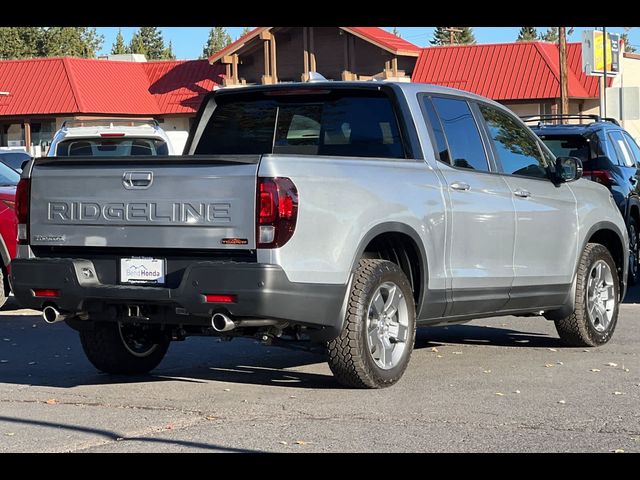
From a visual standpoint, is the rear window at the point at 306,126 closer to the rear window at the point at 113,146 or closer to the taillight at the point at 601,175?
the rear window at the point at 113,146

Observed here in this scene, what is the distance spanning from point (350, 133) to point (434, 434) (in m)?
2.96

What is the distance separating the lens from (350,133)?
941 centimetres

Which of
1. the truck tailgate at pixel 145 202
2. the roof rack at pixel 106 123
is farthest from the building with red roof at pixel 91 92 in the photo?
the truck tailgate at pixel 145 202

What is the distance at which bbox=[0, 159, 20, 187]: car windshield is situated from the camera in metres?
14.3

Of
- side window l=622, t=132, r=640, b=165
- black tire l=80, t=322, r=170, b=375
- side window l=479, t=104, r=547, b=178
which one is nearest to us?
black tire l=80, t=322, r=170, b=375

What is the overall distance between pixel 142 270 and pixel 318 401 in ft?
4.48

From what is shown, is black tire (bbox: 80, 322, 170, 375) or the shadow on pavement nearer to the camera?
the shadow on pavement

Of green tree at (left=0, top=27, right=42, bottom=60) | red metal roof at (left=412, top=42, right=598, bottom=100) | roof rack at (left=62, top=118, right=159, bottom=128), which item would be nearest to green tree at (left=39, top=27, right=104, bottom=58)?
green tree at (left=0, top=27, right=42, bottom=60)

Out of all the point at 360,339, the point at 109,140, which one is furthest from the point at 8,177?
the point at 360,339

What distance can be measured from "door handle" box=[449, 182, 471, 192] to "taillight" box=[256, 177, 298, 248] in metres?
1.76

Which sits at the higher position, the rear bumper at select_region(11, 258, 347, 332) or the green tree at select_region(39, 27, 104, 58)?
the green tree at select_region(39, 27, 104, 58)

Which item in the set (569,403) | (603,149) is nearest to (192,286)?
(569,403)

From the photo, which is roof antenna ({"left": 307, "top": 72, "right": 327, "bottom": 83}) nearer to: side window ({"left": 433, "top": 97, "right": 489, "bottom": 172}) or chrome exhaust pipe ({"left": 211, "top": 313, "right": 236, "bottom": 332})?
side window ({"left": 433, "top": 97, "right": 489, "bottom": 172})

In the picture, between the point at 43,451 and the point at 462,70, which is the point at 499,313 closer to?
the point at 43,451
